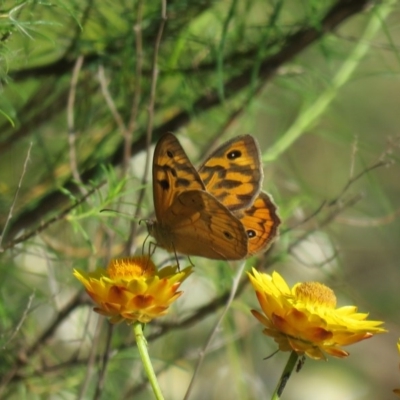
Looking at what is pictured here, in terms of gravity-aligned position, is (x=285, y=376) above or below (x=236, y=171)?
below

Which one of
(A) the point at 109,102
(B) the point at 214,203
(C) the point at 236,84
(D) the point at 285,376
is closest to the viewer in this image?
(D) the point at 285,376

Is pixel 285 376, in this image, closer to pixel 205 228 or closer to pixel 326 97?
pixel 205 228

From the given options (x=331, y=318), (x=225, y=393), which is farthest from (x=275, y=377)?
(x=331, y=318)

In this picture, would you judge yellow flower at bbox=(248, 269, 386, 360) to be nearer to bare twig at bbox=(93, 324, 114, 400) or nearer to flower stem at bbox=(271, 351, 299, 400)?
flower stem at bbox=(271, 351, 299, 400)

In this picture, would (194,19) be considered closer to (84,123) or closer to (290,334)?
(84,123)

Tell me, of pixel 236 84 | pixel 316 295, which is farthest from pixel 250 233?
pixel 236 84

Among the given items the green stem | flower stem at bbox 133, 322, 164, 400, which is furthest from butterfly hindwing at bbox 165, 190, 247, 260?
the green stem

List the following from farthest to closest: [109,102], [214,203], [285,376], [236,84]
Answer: [236,84] → [109,102] → [214,203] → [285,376]

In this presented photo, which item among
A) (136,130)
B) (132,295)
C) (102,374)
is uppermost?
(136,130)
